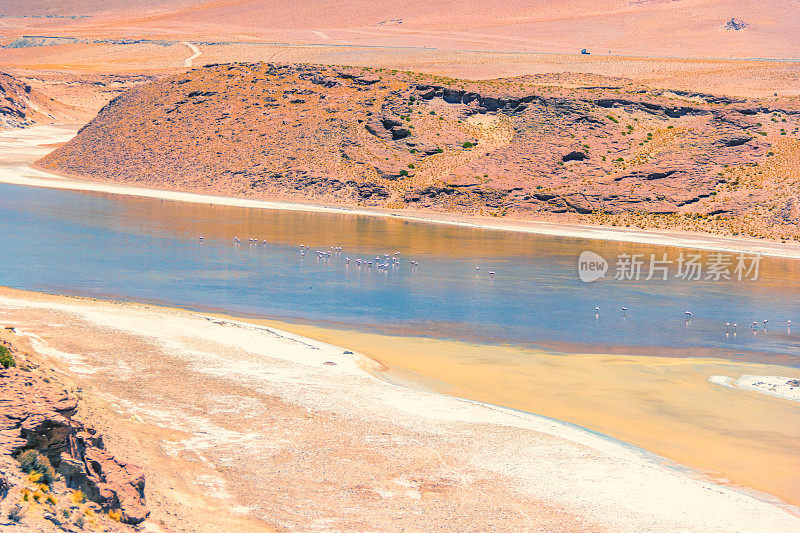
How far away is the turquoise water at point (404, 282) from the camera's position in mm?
27047

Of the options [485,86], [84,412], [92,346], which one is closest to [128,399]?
[84,412]

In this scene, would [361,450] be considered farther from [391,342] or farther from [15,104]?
[15,104]

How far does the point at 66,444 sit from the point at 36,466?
727mm

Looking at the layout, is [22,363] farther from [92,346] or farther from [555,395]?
[555,395]

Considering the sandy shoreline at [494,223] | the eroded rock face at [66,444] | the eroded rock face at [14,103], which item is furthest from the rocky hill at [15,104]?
the eroded rock face at [66,444]

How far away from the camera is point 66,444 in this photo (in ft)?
36.7

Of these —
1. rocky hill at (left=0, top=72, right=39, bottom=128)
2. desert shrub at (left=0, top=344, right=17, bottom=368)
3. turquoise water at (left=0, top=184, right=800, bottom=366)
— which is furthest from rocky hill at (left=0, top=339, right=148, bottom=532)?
rocky hill at (left=0, top=72, right=39, bottom=128)

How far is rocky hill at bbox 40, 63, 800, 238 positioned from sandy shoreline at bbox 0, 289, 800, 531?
40707 mm

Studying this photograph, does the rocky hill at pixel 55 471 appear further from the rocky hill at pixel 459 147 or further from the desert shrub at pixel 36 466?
the rocky hill at pixel 459 147

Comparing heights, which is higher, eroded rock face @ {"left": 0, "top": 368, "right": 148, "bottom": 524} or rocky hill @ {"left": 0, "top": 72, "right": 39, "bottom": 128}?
rocky hill @ {"left": 0, "top": 72, "right": 39, "bottom": 128}

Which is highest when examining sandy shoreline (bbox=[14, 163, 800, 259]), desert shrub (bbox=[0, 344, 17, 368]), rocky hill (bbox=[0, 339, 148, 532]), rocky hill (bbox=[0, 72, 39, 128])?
rocky hill (bbox=[0, 72, 39, 128])

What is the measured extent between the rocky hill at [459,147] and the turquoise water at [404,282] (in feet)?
31.3

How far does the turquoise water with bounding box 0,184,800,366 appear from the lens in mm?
27047

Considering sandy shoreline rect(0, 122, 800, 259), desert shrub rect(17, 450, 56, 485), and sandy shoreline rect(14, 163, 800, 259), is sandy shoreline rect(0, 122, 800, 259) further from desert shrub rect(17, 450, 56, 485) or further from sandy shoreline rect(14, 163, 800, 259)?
desert shrub rect(17, 450, 56, 485)
